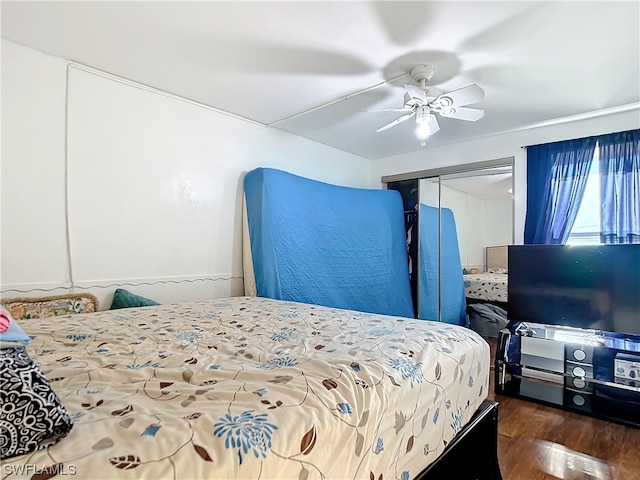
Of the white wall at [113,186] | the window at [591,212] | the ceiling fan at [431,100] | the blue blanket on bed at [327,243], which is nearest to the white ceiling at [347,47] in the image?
the ceiling fan at [431,100]

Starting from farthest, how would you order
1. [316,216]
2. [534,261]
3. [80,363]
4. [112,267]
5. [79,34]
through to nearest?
1. [316,216]
2. [534,261]
3. [112,267]
4. [79,34]
5. [80,363]

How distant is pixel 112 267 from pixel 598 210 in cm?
398

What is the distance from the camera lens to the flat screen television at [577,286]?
2.52 metres

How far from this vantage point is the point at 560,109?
2.89m

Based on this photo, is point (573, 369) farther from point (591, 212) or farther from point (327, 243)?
point (327, 243)

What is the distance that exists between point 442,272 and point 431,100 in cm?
231

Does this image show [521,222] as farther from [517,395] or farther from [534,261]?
[517,395]

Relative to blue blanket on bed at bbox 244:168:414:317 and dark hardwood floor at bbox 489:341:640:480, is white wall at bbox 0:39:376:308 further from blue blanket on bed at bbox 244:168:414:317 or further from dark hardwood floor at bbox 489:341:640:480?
dark hardwood floor at bbox 489:341:640:480

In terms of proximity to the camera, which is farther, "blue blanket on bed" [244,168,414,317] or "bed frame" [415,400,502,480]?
"blue blanket on bed" [244,168,414,317]

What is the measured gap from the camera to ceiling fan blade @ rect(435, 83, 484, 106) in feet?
7.05

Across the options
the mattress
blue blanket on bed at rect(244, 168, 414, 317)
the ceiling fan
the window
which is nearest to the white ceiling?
the ceiling fan

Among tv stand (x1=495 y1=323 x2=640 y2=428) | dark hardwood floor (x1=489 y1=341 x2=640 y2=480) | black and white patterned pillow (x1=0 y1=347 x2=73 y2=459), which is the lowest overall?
dark hardwood floor (x1=489 y1=341 x2=640 y2=480)

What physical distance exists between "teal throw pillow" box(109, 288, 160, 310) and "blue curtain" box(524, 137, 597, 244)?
11.1 feet

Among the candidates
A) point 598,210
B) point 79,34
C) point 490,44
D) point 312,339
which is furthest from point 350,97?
point 598,210
